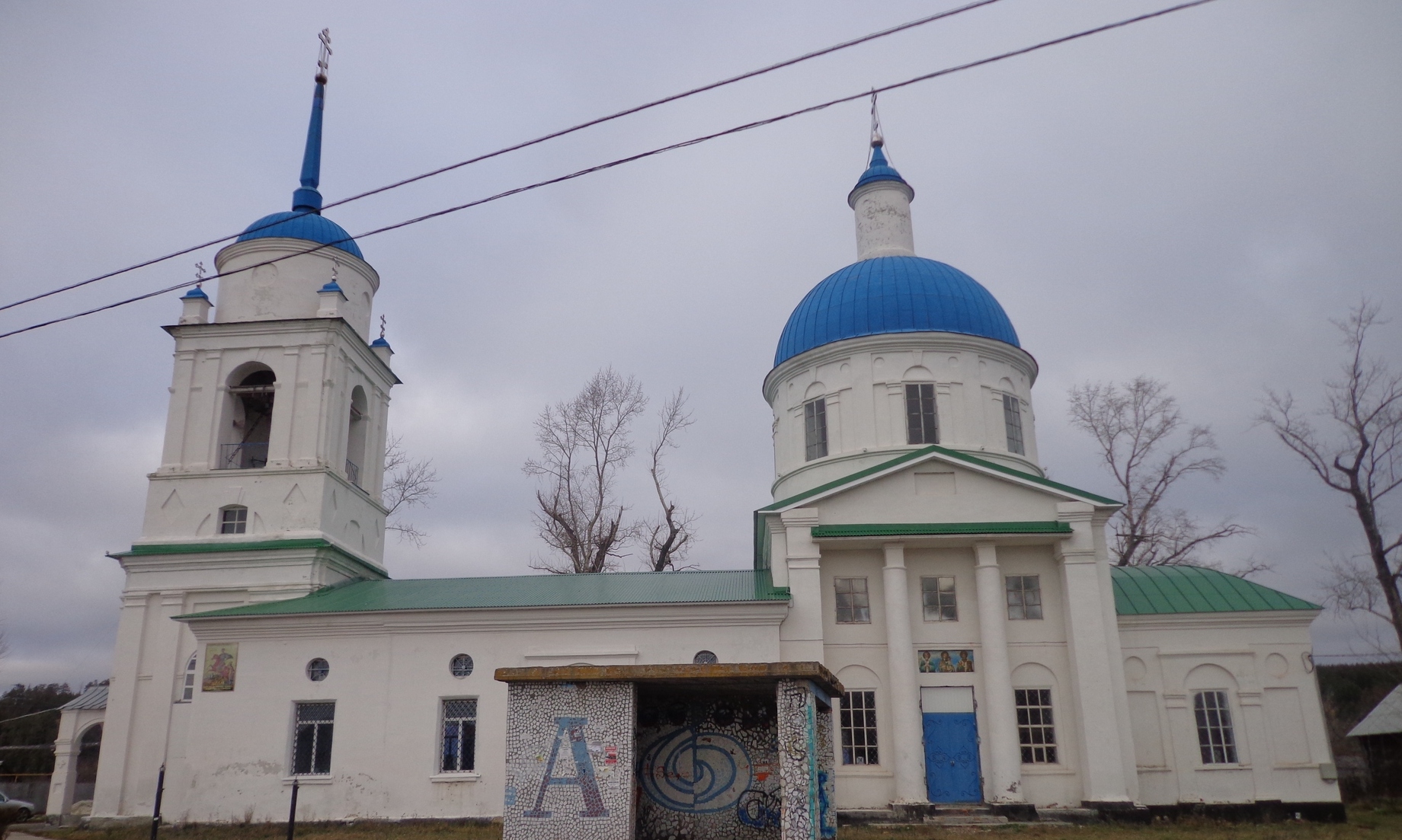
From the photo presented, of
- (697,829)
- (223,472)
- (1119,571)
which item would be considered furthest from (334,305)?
(1119,571)

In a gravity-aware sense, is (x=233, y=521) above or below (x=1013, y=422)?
below

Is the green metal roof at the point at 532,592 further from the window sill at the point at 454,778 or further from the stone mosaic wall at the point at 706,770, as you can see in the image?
the stone mosaic wall at the point at 706,770

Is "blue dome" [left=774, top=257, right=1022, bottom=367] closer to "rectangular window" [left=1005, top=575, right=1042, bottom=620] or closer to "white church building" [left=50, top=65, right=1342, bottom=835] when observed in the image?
"white church building" [left=50, top=65, right=1342, bottom=835]

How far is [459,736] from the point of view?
61.1 ft

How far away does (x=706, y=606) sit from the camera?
61.7 ft

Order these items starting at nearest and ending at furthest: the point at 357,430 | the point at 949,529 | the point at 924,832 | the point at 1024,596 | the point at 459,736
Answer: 1. the point at 924,832
2. the point at 459,736
3. the point at 949,529
4. the point at 1024,596
5. the point at 357,430

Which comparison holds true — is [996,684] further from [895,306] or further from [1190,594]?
[895,306]

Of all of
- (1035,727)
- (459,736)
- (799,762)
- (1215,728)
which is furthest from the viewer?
(1215,728)

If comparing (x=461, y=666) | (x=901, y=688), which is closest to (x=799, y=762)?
(x=901, y=688)

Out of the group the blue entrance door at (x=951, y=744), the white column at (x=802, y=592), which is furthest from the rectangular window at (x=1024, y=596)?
the white column at (x=802, y=592)

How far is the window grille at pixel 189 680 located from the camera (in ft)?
65.5

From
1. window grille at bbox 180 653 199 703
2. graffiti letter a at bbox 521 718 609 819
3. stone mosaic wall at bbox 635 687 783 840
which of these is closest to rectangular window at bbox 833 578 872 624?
stone mosaic wall at bbox 635 687 783 840

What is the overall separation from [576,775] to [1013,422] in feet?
50.6

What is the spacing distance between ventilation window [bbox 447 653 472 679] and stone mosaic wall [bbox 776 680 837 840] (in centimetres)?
927
